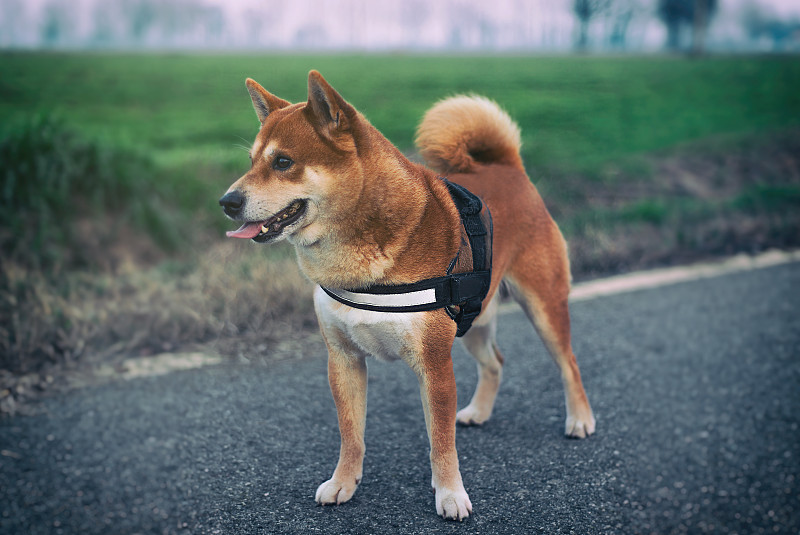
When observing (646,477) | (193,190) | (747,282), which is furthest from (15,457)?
(747,282)

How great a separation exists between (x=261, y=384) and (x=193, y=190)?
4.51 meters

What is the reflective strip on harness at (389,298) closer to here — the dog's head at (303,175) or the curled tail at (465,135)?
the dog's head at (303,175)

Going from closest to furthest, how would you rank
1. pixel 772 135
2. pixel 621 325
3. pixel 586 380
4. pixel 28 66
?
pixel 586 380, pixel 621 325, pixel 772 135, pixel 28 66

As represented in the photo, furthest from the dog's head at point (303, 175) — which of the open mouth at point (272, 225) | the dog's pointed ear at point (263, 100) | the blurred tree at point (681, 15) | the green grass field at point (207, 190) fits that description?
the blurred tree at point (681, 15)

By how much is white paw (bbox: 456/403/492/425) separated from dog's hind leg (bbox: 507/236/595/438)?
0.49 metres

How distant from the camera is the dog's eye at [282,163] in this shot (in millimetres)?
2236

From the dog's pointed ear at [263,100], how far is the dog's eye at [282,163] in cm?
32

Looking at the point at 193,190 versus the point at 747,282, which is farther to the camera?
the point at 193,190

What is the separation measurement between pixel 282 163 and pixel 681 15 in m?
43.2

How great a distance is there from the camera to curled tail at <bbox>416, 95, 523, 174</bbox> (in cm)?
313

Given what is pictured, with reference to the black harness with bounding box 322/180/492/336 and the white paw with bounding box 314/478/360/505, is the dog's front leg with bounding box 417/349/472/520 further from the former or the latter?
the white paw with bounding box 314/478/360/505

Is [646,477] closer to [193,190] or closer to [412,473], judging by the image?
[412,473]

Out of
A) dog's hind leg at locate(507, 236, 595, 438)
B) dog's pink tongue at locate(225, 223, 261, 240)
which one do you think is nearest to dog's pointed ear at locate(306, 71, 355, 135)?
dog's pink tongue at locate(225, 223, 261, 240)

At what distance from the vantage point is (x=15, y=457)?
3.36 meters
